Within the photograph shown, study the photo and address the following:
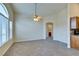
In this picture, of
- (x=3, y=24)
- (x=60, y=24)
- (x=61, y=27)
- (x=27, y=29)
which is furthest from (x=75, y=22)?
(x=27, y=29)

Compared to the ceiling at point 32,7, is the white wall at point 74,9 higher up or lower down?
lower down

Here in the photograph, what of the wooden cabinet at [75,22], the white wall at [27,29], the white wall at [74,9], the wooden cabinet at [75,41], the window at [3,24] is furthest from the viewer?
the white wall at [27,29]

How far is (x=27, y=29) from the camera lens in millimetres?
Result: 11852

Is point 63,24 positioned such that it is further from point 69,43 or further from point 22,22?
point 22,22

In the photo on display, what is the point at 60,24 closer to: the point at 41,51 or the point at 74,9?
the point at 74,9

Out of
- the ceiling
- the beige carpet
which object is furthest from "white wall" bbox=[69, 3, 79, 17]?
the beige carpet

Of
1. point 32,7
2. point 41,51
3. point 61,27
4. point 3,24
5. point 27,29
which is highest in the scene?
point 32,7

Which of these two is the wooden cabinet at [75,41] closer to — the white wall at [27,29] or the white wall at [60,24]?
the white wall at [60,24]

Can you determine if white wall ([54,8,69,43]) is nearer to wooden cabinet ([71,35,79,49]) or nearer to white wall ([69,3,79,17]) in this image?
wooden cabinet ([71,35,79,49])

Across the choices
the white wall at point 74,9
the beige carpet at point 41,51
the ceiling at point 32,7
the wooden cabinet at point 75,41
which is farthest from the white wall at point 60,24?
the beige carpet at point 41,51

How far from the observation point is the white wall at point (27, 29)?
1098 centimetres

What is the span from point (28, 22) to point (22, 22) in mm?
749

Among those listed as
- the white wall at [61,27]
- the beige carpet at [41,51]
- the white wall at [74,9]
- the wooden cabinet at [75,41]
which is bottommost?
the beige carpet at [41,51]

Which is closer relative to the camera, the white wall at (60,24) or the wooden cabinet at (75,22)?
the wooden cabinet at (75,22)
